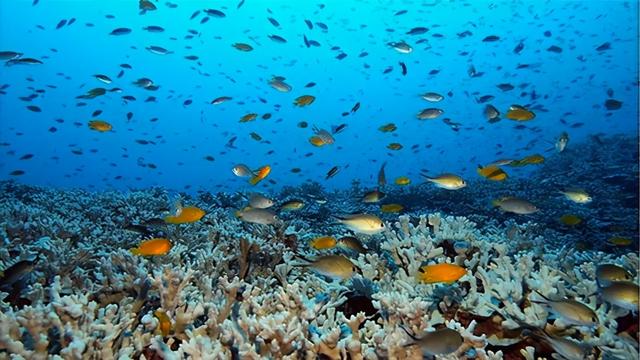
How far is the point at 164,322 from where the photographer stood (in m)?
2.87

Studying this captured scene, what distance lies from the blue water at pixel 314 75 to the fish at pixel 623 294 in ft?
95.5

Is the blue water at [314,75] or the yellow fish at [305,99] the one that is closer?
the yellow fish at [305,99]

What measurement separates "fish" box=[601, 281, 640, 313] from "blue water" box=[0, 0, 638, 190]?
95.5 ft

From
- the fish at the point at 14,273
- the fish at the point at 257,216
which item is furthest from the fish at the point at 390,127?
the fish at the point at 14,273

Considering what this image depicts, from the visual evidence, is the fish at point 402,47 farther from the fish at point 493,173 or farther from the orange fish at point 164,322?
the orange fish at point 164,322

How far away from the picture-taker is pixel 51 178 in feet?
424

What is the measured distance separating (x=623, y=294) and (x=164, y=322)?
3.52m

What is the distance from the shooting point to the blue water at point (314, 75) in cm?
6309

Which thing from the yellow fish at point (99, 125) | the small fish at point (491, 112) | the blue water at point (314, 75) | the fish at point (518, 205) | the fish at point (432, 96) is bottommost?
the blue water at point (314, 75)

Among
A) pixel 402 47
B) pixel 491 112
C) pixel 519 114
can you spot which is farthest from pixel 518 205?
pixel 402 47

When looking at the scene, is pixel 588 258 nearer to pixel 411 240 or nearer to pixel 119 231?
pixel 411 240

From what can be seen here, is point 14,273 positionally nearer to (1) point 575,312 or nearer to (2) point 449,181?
(1) point 575,312

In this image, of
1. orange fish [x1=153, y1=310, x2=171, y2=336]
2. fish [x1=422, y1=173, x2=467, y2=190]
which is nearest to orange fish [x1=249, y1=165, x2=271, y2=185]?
fish [x1=422, y1=173, x2=467, y2=190]

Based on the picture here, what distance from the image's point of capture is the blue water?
63.1 metres
